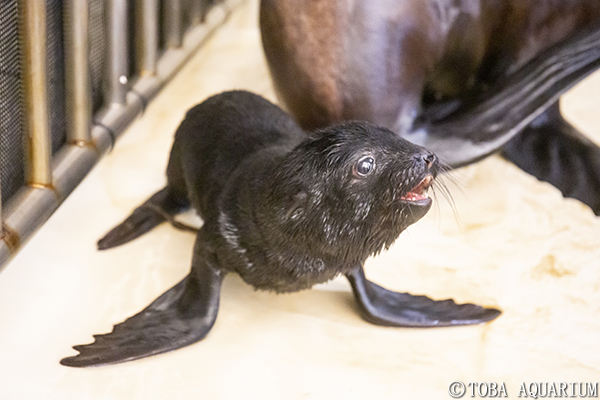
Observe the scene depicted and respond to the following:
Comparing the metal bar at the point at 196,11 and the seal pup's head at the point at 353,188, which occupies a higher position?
the seal pup's head at the point at 353,188

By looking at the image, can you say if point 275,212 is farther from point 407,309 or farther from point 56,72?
point 56,72

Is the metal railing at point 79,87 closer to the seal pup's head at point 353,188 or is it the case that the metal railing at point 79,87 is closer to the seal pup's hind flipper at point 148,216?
the seal pup's hind flipper at point 148,216

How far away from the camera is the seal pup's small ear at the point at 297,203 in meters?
1.25

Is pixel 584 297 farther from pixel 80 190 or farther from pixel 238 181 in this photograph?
pixel 80 190

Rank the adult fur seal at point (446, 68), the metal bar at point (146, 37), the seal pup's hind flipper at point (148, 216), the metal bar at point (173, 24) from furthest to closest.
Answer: the metal bar at point (173, 24) → the metal bar at point (146, 37) → the adult fur seal at point (446, 68) → the seal pup's hind flipper at point (148, 216)

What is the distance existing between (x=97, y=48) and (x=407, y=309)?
117 cm

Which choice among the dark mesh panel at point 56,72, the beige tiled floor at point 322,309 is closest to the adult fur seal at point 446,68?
the beige tiled floor at point 322,309

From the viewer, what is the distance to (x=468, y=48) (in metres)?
2.11

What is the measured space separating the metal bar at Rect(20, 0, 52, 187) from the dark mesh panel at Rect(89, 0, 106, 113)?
0.48 metres

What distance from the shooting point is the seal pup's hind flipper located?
1748mm

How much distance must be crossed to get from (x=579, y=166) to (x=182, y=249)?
3.74 feet

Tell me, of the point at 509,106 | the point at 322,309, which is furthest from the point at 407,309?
the point at 509,106

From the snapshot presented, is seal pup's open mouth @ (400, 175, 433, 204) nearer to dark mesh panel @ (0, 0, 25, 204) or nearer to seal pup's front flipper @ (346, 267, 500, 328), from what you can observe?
seal pup's front flipper @ (346, 267, 500, 328)

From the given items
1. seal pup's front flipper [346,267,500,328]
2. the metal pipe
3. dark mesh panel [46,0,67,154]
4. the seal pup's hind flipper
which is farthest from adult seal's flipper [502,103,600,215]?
dark mesh panel [46,0,67,154]
